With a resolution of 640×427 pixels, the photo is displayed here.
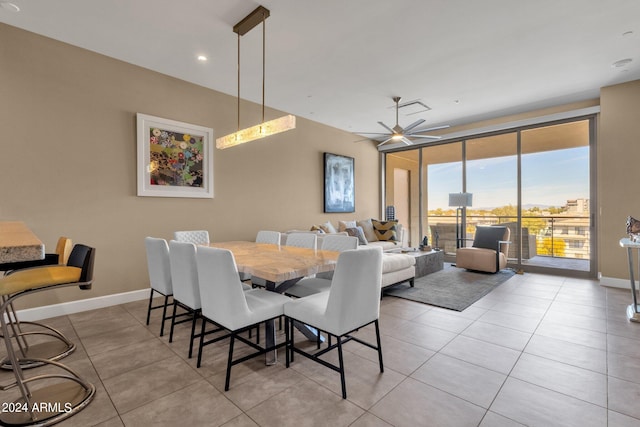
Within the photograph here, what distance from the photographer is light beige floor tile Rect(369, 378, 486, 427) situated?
1.62 m

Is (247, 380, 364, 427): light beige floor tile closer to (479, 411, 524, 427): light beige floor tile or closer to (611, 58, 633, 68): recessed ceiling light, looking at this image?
(479, 411, 524, 427): light beige floor tile

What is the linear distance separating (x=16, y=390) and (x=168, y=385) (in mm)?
942

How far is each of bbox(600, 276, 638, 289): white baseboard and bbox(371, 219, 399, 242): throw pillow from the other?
3.29 metres

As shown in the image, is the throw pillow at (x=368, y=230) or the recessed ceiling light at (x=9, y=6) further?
the throw pillow at (x=368, y=230)

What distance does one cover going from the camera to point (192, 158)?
4137 millimetres

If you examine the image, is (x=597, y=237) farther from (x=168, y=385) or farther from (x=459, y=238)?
(x=168, y=385)

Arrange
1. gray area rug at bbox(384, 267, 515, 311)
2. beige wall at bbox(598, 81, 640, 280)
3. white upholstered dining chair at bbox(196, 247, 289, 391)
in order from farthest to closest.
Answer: beige wall at bbox(598, 81, 640, 280)
gray area rug at bbox(384, 267, 515, 311)
white upholstered dining chair at bbox(196, 247, 289, 391)

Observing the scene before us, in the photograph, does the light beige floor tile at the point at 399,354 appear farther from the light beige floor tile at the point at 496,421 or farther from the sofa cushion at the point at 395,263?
the sofa cushion at the point at 395,263

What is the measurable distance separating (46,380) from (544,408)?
3188mm

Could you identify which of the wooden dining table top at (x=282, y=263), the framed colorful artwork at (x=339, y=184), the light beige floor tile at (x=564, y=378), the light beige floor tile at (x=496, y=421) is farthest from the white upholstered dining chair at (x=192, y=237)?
the light beige floor tile at (x=564, y=378)

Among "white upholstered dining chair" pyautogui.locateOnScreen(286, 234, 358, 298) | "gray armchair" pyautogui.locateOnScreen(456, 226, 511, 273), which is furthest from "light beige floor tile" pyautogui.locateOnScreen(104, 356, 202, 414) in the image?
"gray armchair" pyautogui.locateOnScreen(456, 226, 511, 273)

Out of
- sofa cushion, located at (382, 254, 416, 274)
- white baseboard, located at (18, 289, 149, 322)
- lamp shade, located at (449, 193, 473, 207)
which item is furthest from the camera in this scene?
lamp shade, located at (449, 193, 473, 207)

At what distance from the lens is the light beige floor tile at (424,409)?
1.62 metres

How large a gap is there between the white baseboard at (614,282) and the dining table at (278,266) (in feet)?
15.4
